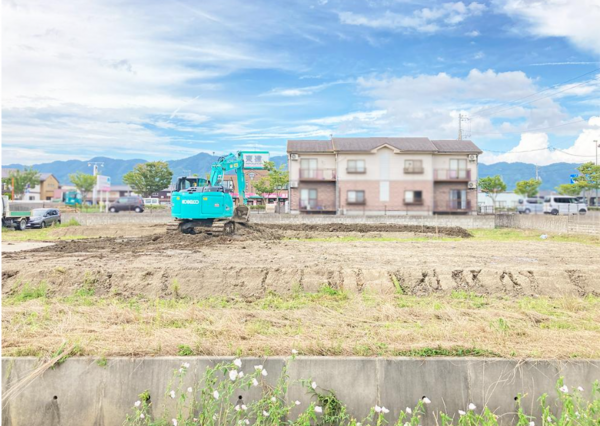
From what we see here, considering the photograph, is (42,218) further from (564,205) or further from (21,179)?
(564,205)

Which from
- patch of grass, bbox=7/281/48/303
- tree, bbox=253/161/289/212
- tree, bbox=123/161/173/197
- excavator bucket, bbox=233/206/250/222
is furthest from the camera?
tree, bbox=123/161/173/197

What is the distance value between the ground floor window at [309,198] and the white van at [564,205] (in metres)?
25.0

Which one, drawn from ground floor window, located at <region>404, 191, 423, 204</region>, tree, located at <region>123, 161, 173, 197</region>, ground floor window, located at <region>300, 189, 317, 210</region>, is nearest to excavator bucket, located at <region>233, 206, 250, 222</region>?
ground floor window, located at <region>300, 189, 317, 210</region>

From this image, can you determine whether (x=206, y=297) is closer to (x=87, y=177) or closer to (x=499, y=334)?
(x=499, y=334)

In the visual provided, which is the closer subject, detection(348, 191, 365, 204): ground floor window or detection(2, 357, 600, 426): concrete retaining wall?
detection(2, 357, 600, 426): concrete retaining wall

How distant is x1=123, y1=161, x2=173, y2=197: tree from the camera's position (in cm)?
6425

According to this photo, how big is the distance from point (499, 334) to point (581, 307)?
333 centimetres

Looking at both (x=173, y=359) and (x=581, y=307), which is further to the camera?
(x=581, y=307)

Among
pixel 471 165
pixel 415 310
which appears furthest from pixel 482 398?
pixel 471 165

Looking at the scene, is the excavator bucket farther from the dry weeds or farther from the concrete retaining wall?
the concrete retaining wall

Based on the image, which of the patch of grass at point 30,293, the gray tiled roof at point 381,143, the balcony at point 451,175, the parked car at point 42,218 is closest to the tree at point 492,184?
the gray tiled roof at point 381,143

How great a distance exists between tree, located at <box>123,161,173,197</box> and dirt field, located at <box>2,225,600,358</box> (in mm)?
50129

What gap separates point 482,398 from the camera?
5.05m

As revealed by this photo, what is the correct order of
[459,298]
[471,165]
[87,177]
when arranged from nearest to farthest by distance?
1. [459,298]
2. [471,165]
3. [87,177]
